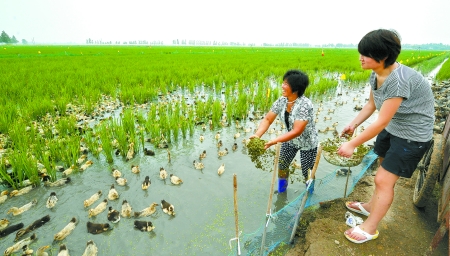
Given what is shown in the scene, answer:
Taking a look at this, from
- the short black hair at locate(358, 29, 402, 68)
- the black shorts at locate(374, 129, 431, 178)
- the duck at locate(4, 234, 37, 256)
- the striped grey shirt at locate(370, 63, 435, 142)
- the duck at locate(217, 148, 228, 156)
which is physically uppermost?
the short black hair at locate(358, 29, 402, 68)

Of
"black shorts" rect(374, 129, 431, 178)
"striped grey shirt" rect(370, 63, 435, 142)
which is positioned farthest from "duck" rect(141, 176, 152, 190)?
"striped grey shirt" rect(370, 63, 435, 142)

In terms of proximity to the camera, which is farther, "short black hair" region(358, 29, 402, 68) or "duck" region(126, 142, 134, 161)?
"duck" region(126, 142, 134, 161)

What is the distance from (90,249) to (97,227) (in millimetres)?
348

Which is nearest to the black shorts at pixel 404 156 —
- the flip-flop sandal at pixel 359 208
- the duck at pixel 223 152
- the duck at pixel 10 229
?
the flip-flop sandal at pixel 359 208

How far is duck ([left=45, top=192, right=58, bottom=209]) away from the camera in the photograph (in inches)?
132

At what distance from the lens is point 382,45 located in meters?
1.77

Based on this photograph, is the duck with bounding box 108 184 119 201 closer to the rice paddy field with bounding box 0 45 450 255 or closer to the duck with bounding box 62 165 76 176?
the rice paddy field with bounding box 0 45 450 255

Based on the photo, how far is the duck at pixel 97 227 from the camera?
296cm

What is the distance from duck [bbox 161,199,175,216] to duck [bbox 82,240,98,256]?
2.93 feet

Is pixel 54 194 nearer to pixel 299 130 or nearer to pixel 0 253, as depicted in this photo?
pixel 0 253

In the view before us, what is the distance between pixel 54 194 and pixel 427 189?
186 inches

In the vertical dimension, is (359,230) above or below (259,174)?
above

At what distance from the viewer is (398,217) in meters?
2.65

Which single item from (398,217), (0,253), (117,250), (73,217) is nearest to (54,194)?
(73,217)
